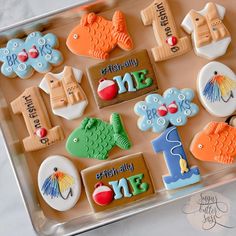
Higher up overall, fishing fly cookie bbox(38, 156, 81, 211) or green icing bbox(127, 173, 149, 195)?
fishing fly cookie bbox(38, 156, 81, 211)

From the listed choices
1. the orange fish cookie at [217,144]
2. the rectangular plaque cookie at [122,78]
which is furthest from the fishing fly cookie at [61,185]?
the orange fish cookie at [217,144]

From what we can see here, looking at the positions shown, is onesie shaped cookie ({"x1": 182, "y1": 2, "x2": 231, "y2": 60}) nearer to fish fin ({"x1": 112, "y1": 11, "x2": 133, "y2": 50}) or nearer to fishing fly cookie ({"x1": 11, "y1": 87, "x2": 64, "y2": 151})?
fish fin ({"x1": 112, "y1": 11, "x2": 133, "y2": 50})

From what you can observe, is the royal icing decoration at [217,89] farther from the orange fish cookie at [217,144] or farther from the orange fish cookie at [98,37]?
the orange fish cookie at [98,37]

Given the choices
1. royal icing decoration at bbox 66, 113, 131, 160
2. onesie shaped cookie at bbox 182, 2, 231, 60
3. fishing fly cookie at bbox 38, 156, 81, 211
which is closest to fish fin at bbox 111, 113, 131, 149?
royal icing decoration at bbox 66, 113, 131, 160

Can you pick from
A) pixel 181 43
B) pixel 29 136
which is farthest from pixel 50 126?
pixel 181 43

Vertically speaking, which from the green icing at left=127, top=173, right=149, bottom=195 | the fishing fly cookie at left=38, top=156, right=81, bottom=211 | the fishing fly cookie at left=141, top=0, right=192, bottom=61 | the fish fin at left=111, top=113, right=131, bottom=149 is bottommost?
the green icing at left=127, top=173, right=149, bottom=195

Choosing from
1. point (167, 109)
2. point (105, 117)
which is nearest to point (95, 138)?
point (105, 117)
